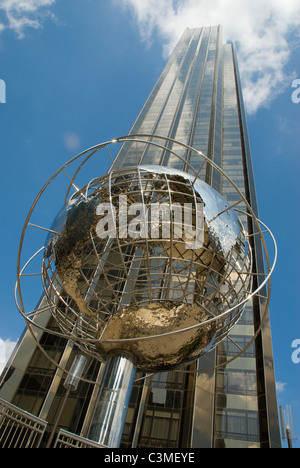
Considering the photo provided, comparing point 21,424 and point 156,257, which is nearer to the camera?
point 21,424

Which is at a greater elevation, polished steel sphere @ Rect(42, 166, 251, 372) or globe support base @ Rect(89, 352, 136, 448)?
polished steel sphere @ Rect(42, 166, 251, 372)

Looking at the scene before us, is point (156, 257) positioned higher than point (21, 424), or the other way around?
point (156, 257)

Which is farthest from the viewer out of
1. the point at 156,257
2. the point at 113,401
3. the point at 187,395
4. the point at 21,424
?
the point at 187,395

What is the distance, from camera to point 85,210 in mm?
5570

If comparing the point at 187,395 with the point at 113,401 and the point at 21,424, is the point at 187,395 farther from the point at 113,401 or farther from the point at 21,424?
the point at 21,424

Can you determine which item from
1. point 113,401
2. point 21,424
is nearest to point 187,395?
point 113,401

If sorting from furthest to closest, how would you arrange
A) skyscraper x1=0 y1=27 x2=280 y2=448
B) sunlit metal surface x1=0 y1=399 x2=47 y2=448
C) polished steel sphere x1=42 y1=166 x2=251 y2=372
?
skyscraper x1=0 y1=27 x2=280 y2=448 → polished steel sphere x1=42 y1=166 x2=251 y2=372 → sunlit metal surface x1=0 y1=399 x2=47 y2=448

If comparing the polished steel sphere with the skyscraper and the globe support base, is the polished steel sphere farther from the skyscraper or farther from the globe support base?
the skyscraper

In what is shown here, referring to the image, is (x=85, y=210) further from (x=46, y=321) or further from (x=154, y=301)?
(x=46, y=321)

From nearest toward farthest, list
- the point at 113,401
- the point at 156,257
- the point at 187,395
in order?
the point at 113,401 → the point at 156,257 → the point at 187,395

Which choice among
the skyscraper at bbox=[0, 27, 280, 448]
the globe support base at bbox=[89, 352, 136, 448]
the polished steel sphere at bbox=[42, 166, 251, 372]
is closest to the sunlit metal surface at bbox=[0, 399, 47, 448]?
the globe support base at bbox=[89, 352, 136, 448]

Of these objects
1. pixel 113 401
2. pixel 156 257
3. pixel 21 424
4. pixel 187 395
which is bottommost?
pixel 21 424

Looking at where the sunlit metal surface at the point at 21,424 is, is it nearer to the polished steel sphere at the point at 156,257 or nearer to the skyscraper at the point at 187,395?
the polished steel sphere at the point at 156,257

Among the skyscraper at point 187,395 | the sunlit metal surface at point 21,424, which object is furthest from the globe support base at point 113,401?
the skyscraper at point 187,395
